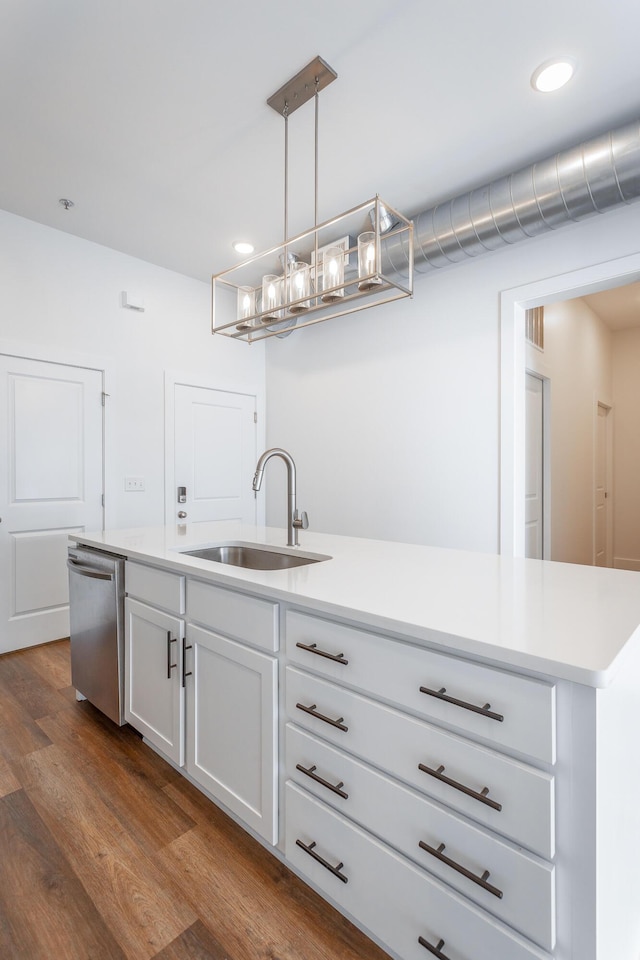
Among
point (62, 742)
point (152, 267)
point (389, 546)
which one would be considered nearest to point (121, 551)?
point (62, 742)

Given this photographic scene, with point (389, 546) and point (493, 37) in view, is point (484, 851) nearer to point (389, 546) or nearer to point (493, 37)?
point (389, 546)

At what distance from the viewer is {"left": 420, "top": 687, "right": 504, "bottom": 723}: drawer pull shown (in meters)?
0.90

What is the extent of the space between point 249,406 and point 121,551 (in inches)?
111

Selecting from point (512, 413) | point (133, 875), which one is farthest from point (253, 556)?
point (512, 413)

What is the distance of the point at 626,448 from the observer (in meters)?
6.05

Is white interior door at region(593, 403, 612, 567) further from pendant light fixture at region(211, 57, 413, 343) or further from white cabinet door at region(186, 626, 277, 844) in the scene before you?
white cabinet door at region(186, 626, 277, 844)

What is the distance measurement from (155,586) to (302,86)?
2.23 meters

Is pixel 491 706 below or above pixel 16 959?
above

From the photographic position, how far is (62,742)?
2.11 metres

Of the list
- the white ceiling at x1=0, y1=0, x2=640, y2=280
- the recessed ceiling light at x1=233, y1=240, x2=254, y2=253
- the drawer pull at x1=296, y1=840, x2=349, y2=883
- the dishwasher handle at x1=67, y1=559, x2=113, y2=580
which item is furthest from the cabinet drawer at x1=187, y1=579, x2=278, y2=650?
the recessed ceiling light at x1=233, y1=240, x2=254, y2=253

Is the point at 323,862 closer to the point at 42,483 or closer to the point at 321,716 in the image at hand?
the point at 321,716

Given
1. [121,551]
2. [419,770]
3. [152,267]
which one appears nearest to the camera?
[419,770]

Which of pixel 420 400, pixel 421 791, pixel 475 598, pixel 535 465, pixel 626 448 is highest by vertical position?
pixel 420 400

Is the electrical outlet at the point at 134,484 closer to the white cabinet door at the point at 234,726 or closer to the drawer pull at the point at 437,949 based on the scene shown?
the white cabinet door at the point at 234,726
